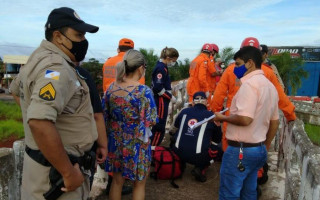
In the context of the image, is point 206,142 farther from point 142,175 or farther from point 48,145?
point 48,145

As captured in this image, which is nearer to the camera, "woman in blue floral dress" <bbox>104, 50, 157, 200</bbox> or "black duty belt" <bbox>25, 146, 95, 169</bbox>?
"black duty belt" <bbox>25, 146, 95, 169</bbox>

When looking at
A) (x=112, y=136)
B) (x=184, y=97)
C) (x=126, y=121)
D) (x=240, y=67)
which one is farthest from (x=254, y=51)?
(x=184, y=97)

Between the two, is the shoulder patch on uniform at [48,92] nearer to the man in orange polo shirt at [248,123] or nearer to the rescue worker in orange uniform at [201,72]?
the man in orange polo shirt at [248,123]

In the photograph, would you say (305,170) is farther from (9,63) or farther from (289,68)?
(9,63)

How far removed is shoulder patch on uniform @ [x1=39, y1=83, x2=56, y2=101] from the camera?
1445 millimetres

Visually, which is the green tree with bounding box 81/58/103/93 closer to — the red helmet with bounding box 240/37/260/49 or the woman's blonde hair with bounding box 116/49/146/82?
the red helmet with bounding box 240/37/260/49

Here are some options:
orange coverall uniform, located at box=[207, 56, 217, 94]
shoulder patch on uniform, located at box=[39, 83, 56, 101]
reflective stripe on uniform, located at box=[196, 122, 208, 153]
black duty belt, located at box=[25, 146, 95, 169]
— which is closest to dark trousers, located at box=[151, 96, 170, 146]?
reflective stripe on uniform, located at box=[196, 122, 208, 153]

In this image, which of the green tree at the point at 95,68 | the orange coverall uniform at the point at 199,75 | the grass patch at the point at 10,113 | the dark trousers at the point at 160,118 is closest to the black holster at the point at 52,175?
the dark trousers at the point at 160,118

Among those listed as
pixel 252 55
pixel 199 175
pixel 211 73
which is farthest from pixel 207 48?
pixel 252 55

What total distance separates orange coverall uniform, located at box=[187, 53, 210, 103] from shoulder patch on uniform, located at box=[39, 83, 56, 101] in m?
4.22

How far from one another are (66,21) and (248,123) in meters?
1.58

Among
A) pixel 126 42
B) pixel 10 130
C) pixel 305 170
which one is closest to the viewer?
pixel 305 170

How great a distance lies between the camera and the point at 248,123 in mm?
2348

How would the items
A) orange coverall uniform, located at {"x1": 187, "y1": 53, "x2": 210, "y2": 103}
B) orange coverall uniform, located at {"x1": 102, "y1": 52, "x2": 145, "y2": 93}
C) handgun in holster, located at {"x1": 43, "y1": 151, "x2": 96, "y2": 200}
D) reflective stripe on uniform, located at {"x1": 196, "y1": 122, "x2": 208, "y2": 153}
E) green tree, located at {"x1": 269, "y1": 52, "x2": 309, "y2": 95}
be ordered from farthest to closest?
green tree, located at {"x1": 269, "y1": 52, "x2": 309, "y2": 95} < orange coverall uniform, located at {"x1": 187, "y1": 53, "x2": 210, "y2": 103} < orange coverall uniform, located at {"x1": 102, "y1": 52, "x2": 145, "y2": 93} < reflective stripe on uniform, located at {"x1": 196, "y1": 122, "x2": 208, "y2": 153} < handgun in holster, located at {"x1": 43, "y1": 151, "x2": 96, "y2": 200}
